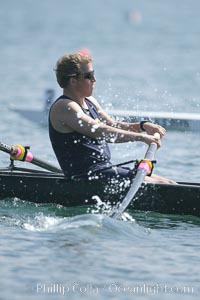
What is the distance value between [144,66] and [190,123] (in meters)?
13.1

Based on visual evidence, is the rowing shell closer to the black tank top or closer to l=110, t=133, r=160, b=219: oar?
the black tank top

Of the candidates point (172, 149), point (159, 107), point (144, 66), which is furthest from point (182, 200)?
point (144, 66)

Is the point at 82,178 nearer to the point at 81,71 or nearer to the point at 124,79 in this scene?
the point at 81,71

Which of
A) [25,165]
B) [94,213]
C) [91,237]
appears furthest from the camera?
[25,165]

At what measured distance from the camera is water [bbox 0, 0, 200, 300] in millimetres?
8039

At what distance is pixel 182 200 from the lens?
10.0m

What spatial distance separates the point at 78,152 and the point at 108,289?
2.39 m

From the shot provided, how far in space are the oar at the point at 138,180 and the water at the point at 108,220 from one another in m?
0.12


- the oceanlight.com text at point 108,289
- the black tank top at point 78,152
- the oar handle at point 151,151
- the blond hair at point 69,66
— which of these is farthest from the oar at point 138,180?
the oceanlight.com text at point 108,289

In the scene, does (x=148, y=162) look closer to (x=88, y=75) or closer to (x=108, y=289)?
(x=88, y=75)

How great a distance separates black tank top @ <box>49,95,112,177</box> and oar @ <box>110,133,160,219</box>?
1.65 feet

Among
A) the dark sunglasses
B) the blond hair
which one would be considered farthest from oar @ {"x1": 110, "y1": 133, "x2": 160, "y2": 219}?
the blond hair

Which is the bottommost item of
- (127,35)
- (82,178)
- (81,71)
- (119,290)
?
(119,290)

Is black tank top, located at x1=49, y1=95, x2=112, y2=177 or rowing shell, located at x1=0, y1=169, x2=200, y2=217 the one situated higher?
black tank top, located at x1=49, y1=95, x2=112, y2=177
